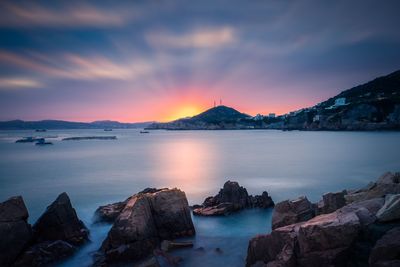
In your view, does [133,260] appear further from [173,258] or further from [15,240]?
[15,240]

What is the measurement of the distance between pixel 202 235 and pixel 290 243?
26.8 ft

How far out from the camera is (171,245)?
1551 centimetres

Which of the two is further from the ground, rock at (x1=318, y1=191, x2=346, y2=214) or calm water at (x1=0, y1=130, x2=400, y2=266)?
rock at (x1=318, y1=191, x2=346, y2=214)

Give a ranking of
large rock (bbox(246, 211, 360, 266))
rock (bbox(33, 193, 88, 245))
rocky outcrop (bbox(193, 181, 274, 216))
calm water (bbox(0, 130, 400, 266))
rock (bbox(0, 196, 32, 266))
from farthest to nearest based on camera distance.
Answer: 1. rocky outcrop (bbox(193, 181, 274, 216))
2. calm water (bbox(0, 130, 400, 266))
3. rock (bbox(33, 193, 88, 245))
4. rock (bbox(0, 196, 32, 266))
5. large rock (bbox(246, 211, 360, 266))

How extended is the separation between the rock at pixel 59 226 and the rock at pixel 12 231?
95cm

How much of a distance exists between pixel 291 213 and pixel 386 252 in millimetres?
6722

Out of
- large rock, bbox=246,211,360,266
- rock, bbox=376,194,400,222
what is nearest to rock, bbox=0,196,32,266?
large rock, bbox=246,211,360,266

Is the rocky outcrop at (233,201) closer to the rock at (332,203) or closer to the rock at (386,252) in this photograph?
the rock at (332,203)

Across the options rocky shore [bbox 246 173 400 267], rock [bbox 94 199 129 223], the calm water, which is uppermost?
rocky shore [bbox 246 173 400 267]

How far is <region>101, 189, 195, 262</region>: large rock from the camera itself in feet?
46.4

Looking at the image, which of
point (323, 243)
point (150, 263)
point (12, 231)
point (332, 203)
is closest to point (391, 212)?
point (323, 243)

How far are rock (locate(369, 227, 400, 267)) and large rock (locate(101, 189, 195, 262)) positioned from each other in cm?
971

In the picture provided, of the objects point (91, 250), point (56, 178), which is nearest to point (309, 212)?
point (91, 250)

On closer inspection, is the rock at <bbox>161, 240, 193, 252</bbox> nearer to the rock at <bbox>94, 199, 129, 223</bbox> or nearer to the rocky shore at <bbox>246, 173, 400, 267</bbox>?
the rocky shore at <bbox>246, 173, 400, 267</bbox>
